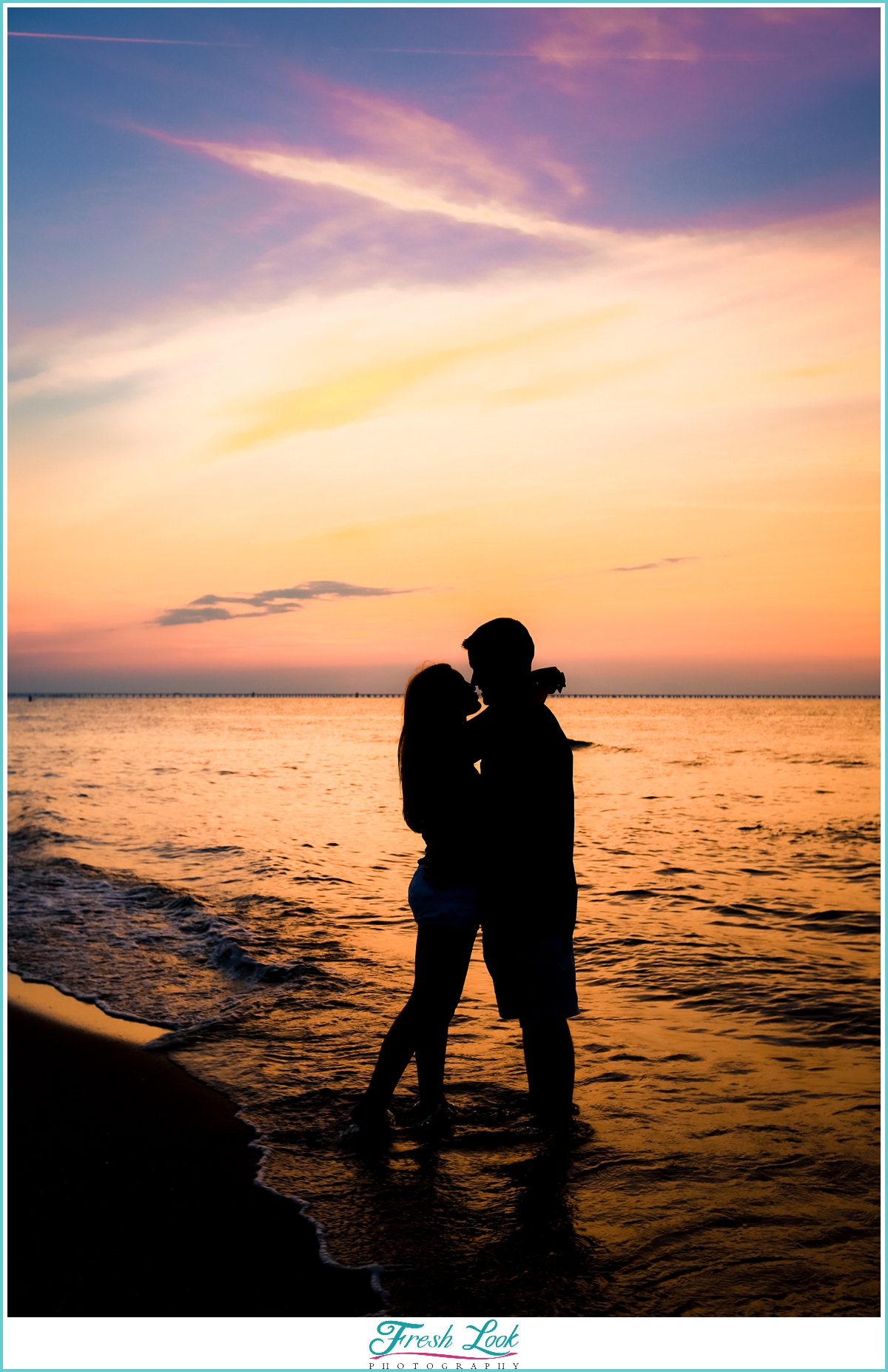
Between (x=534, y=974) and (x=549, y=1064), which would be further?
(x=549, y=1064)

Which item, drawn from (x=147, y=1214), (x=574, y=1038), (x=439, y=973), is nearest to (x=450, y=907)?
(x=439, y=973)

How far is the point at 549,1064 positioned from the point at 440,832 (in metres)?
1.28

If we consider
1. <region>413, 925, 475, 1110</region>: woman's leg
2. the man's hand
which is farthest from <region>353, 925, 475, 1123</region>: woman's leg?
the man's hand

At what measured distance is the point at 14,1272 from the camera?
343cm

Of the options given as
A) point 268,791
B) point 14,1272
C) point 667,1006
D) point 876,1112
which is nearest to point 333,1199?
point 14,1272

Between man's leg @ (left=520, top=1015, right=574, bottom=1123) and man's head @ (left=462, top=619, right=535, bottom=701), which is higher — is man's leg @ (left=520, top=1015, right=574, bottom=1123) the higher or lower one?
the lower one

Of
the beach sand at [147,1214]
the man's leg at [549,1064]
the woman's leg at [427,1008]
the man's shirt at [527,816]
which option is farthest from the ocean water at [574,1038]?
the man's shirt at [527,816]

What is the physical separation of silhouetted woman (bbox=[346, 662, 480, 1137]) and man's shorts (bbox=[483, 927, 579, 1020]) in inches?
6.7

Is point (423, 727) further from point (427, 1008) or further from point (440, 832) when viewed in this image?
point (427, 1008)

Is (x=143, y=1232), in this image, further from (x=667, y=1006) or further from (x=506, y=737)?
(x=667, y=1006)

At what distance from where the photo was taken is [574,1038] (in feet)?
21.2

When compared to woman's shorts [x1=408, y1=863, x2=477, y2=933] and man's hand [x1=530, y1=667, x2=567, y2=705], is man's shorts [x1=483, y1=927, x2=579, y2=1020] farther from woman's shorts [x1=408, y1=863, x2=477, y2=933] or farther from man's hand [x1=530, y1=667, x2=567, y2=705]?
man's hand [x1=530, y1=667, x2=567, y2=705]

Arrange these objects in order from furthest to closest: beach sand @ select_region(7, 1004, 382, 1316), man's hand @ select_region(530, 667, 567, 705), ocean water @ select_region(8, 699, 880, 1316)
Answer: man's hand @ select_region(530, 667, 567, 705), ocean water @ select_region(8, 699, 880, 1316), beach sand @ select_region(7, 1004, 382, 1316)

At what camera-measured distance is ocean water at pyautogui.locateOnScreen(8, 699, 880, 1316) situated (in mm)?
3689
